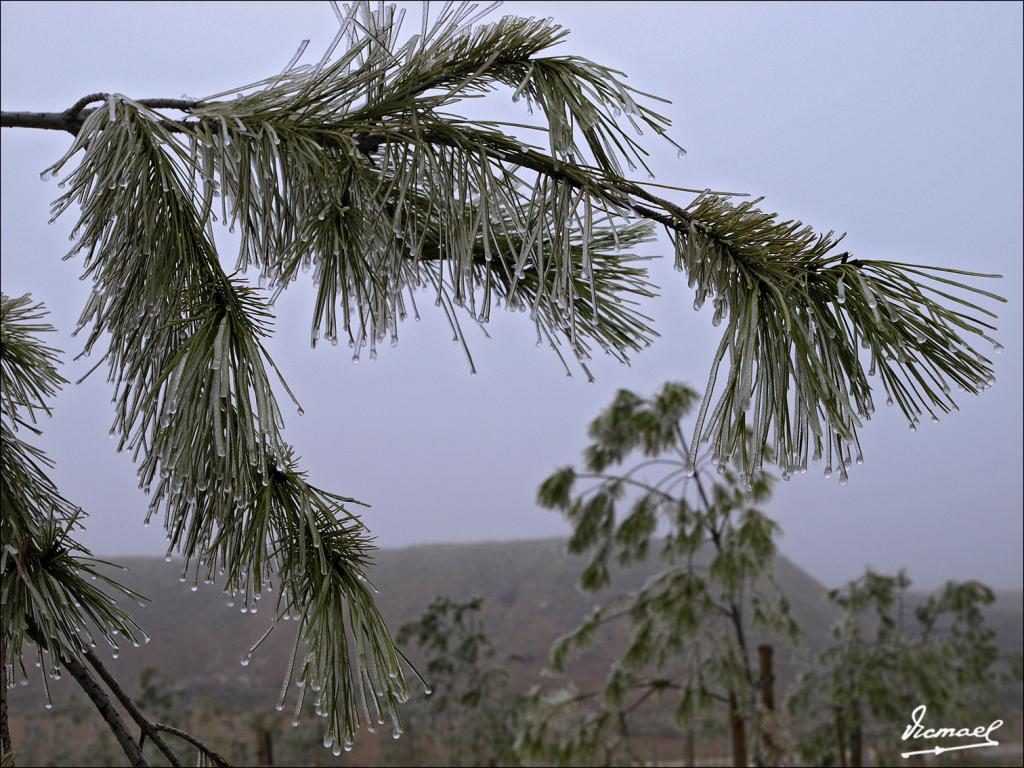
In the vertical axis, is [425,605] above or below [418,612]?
above

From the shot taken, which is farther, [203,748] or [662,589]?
[662,589]

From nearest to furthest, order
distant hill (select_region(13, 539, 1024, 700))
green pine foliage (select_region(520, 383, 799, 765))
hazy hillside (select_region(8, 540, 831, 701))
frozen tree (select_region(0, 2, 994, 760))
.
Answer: frozen tree (select_region(0, 2, 994, 760)), green pine foliage (select_region(520, 383, 799, 765)), distant hill (select_region(13, 539, 1024, 700)), hazy hillside (select_region(8, 540, 831, 701))

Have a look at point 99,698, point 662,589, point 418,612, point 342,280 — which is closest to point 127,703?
point 99,698

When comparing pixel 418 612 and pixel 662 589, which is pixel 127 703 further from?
pixel 418 612

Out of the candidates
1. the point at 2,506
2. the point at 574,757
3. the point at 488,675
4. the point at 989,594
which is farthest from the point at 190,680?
the point at 2,506

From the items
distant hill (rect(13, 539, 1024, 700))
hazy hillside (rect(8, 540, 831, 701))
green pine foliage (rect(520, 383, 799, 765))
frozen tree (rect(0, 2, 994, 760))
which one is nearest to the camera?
frozen tree (rect(0, 2, 994, 760))

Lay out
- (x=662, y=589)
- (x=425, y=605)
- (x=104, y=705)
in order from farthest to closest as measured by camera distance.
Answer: (x=425, y=605)
(x=662, y=589)
(x=104, y=705)

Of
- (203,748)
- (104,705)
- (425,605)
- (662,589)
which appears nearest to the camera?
(104,705)

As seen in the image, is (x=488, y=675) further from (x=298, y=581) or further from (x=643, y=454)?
(x=298, y=581)

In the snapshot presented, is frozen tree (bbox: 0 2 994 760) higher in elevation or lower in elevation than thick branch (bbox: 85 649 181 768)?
higher

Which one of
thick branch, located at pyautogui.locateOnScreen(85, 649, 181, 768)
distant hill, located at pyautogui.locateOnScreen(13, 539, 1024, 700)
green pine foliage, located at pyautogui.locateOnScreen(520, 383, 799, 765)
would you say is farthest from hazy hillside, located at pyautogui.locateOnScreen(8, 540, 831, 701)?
thick branch, located at pyautogui.locateOnScreen(85, 649, 181, 768)

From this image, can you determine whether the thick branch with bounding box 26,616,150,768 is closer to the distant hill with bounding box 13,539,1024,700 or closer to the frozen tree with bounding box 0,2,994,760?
the frozen tree with bounding box 0,2,994,760

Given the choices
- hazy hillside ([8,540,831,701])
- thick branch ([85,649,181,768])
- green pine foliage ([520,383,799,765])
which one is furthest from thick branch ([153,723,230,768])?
→ hazy hillside ([8,540,831,701])

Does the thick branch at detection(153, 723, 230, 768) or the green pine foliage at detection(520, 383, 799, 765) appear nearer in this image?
the thick branch at detection(153, 723, 230, 768)
